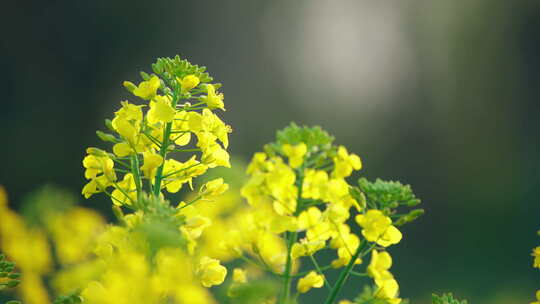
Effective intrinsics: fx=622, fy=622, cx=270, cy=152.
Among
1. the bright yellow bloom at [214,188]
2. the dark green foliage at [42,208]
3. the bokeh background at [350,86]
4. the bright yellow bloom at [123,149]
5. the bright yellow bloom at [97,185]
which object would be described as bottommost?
the bright yellow bloom at [97,185]

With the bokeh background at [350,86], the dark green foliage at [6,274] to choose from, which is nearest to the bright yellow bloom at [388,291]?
the dark green foliage at [6,274]

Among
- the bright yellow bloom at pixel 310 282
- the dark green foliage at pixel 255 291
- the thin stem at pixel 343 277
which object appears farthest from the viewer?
the bright yellow bloom at pixel 310 282

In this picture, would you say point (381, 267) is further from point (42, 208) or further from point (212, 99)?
point (42, 208)

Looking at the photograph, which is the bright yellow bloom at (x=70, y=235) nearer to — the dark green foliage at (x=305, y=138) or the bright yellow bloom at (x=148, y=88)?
the bright yellow bloom at (x=148, y=88)

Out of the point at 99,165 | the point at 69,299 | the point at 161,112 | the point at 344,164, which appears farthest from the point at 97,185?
the point at 344,164

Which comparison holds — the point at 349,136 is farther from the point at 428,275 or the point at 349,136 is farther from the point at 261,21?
the point at 428,275

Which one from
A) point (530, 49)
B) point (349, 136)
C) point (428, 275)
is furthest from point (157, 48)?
point (530, 49)
